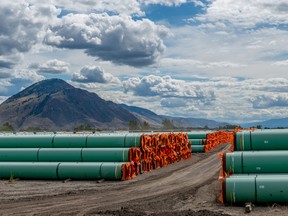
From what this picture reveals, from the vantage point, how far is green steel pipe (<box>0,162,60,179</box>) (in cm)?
2603

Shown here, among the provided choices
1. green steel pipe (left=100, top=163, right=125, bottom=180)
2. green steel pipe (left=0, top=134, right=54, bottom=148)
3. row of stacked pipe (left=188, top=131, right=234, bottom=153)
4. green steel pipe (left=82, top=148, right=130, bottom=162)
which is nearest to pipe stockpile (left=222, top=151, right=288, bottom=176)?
green steel pipe (left=100, top=163, right=125, bottom=180)

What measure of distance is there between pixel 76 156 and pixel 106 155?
1890mm

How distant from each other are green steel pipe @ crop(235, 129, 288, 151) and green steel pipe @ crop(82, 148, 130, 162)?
8.45 m

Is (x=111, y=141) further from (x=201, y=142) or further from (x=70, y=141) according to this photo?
(x=201, y=142)

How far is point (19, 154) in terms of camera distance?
2828 cm

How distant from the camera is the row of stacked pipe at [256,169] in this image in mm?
16500

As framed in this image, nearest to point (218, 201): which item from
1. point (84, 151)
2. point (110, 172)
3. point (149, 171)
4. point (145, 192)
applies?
point (145, 192)

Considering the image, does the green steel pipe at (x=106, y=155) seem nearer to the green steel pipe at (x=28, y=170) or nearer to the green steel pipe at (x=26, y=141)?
the green steel pipe at (x=28, y=170)

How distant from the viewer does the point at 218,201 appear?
18.2 meters

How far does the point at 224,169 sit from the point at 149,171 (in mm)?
12476

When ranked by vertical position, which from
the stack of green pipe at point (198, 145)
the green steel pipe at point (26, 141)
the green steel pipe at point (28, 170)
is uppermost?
the green steel pipe at point (26, 141)

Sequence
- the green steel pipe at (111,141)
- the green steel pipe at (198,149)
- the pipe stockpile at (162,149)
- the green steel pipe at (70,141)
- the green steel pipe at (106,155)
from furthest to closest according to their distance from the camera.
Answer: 1. the green steel pipe at (198,149)
2. the pipe stockpile at (162,149)
3. the green steel pipe at (70,141)
4. the green steel pipe at (111,141)
5. the green steel pipe at (106,155)

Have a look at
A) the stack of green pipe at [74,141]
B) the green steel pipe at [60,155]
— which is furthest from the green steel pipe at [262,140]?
the green steel pipe at [60,155]

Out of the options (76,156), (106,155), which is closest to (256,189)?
(106,155)
